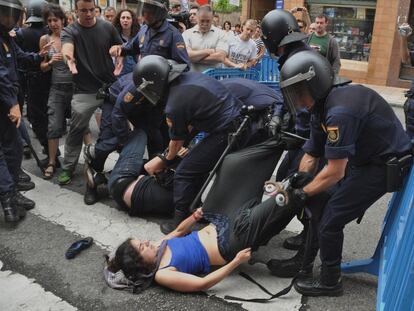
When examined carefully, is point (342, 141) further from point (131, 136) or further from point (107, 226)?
point (131, 136)

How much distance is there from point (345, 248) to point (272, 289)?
0.85 meters

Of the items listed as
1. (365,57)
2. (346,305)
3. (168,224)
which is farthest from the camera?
(365,57)

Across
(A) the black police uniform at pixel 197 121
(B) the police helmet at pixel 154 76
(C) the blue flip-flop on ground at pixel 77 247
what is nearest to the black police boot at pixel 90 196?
(C) the blue flip-flop on ground at pixel 77 247

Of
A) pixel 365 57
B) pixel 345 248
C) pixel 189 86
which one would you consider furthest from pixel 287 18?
pixel 365 57

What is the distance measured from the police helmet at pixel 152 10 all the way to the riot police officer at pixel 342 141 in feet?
7.29

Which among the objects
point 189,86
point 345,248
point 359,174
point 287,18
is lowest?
point 345,248

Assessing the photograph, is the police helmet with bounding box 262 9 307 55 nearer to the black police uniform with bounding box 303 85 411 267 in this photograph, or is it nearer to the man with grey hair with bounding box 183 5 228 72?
the black police uniform with bounding box 303 85 411 267

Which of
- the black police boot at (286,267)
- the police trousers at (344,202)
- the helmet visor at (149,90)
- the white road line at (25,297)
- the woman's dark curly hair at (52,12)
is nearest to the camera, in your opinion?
the police trousers at (344,202)

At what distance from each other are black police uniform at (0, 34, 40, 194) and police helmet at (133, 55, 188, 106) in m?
1.15

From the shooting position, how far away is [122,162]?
4.05 m

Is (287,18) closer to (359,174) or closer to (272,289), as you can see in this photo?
(359,174)

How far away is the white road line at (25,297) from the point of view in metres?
2.74

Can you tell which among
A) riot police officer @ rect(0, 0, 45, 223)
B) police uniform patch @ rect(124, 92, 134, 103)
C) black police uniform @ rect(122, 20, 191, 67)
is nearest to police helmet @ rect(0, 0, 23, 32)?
riot police officer @ rect(0, 0, 45, 223)

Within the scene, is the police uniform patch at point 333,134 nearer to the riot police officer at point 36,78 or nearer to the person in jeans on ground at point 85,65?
the person in jeans on ground at point 85,65
